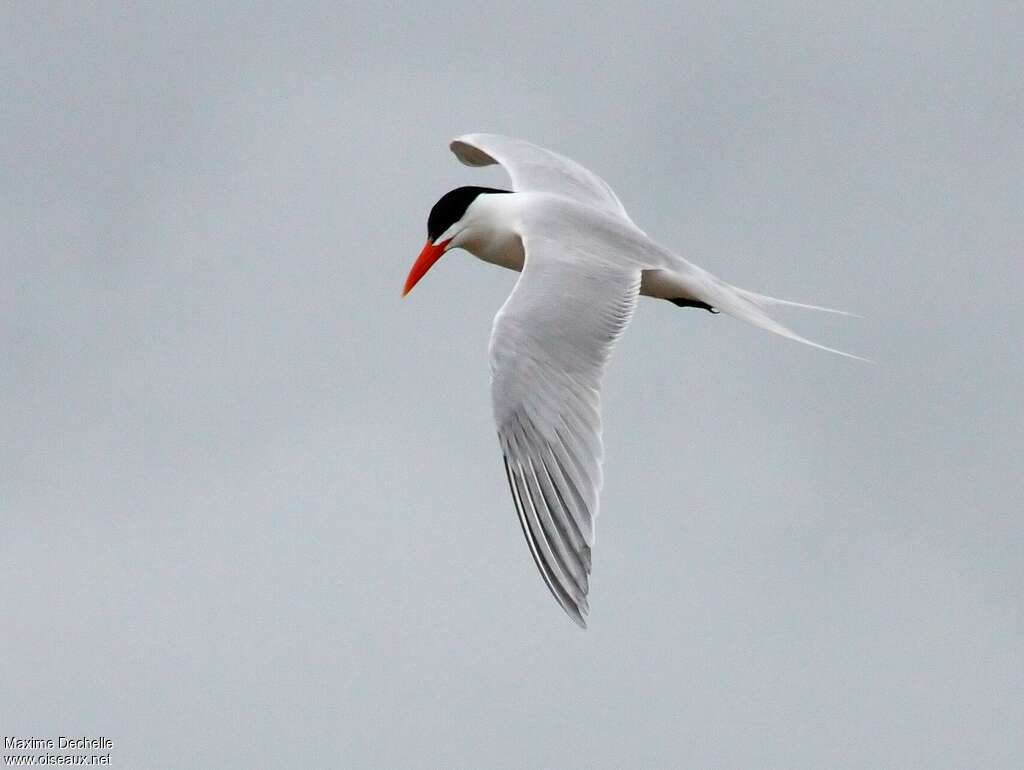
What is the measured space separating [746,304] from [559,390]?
8.79 feet

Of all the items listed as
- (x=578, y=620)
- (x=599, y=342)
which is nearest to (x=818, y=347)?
(x=599, y=342)

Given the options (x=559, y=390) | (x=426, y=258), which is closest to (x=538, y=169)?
(x=426, y=258)

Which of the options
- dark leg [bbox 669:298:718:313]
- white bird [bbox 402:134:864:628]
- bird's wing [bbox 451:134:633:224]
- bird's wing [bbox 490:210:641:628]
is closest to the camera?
bird's wing [bbox 490:210:641:628]

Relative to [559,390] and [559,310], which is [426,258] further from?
[559,390]

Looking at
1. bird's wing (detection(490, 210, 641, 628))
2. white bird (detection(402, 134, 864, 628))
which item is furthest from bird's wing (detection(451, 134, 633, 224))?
bird's wing (detection(490, 210, 641, 628))

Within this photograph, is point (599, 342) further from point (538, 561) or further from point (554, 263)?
point (538, 561)

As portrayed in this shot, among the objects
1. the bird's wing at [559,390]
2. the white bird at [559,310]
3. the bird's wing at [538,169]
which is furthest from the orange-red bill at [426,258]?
the bird's wing at [559,390]

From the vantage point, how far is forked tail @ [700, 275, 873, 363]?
13.2 metres

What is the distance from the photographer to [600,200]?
587 inches

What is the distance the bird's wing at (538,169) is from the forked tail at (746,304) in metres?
0.99

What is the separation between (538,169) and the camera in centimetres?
1538

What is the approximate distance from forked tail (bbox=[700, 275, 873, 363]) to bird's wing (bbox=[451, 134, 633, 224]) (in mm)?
986

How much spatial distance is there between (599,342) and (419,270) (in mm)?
2718

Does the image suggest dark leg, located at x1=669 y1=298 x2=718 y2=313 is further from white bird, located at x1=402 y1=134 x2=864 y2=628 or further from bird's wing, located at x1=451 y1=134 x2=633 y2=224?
bird's wing, located at x1=451 y1=134 x2=633 y2=224
